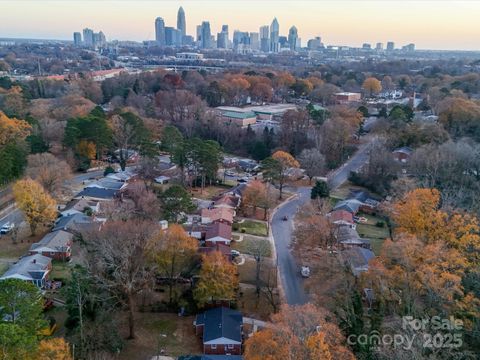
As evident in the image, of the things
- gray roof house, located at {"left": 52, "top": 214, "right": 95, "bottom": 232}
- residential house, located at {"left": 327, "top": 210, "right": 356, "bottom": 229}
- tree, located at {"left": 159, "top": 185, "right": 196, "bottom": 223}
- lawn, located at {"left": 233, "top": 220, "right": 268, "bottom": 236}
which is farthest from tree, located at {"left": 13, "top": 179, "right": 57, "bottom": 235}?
residential house, located at {"left": 327, "top": 210, "right": 356, "bottom": 229}

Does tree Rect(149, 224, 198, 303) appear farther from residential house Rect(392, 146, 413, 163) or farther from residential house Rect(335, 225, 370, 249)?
residential house Rect(392, 146, 413, 163)

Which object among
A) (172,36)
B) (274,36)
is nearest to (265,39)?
(274,36)

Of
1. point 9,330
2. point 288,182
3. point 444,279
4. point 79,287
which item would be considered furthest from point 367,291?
point 288,182

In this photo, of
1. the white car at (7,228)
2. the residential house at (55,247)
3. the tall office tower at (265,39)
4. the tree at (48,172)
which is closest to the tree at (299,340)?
the residential house at (55,247)

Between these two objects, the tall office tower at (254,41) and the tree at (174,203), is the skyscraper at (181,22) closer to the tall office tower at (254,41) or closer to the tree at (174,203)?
the tall office tower at (254,41)

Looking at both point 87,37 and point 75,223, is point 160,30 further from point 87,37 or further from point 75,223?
point 75,223

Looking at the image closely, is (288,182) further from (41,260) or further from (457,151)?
(41,260)
